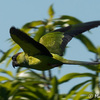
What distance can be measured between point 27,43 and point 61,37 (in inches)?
42.3

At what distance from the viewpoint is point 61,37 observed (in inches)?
Result: 185

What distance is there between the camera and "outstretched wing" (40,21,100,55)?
4.38m

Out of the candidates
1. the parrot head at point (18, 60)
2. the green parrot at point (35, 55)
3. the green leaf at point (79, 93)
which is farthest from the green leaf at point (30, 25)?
the parrot head at point (18, 60)

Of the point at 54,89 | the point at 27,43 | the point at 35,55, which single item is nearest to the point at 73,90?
the point at 54,89

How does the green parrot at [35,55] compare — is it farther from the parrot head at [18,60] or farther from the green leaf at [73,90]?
the green leaf at [73,90]

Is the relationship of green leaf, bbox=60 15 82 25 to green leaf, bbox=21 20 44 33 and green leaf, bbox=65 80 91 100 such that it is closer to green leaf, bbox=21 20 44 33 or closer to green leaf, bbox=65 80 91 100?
green leaf, bbox=21 20 44 33

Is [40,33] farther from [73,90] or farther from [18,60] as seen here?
[18,60]

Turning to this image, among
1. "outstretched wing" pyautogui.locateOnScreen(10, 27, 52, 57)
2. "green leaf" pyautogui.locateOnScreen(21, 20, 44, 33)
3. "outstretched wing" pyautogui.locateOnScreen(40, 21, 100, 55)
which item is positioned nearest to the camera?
"outstretched wing" pyautogui.locateOnScreen(10, 27, 52, 57)

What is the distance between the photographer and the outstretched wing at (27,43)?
3.53m

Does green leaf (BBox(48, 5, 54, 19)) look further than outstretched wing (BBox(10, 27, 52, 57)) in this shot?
Yes

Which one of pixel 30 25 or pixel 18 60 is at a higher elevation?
pixel 18 60

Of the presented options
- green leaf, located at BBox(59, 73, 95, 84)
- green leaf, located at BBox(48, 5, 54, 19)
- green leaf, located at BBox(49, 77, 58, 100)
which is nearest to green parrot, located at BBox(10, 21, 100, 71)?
green leaf, located at BBox(49, 77, 58, 100)

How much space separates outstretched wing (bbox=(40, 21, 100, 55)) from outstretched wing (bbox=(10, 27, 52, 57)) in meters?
0.42

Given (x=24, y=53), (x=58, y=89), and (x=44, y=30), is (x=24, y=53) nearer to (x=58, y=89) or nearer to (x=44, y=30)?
(x=58, y=89)
